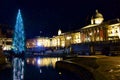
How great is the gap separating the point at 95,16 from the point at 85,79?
309 ft

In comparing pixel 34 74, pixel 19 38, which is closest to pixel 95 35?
pixel 19 38

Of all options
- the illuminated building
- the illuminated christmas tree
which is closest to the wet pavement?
the illuminated building

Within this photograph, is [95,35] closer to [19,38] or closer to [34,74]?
[19,38]

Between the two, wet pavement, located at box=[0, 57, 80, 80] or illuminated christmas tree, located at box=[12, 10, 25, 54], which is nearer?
wet pavement, located at box=[0, 57, 80, 80]

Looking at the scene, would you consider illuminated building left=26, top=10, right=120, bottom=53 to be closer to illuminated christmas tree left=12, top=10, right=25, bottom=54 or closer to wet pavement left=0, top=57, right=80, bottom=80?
illuminated christmas tree left=12, top=10, right=25, bottom=54

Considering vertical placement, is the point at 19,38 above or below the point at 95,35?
below

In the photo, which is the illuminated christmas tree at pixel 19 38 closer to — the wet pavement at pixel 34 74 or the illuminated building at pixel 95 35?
the illuminated building at pixel 95 35

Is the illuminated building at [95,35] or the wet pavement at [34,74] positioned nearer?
the wet pavement at [34,74]

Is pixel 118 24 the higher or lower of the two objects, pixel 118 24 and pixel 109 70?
the higher

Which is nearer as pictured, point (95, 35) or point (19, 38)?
point (19, 38)

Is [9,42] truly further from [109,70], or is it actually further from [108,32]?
[109,70]

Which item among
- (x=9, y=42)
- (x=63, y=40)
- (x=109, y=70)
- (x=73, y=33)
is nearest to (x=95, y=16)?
(x=73, y=33)

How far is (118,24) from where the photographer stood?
304ft

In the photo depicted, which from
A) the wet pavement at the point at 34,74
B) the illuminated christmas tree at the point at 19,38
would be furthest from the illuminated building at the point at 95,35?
the wet pavement at the point at 34,74
